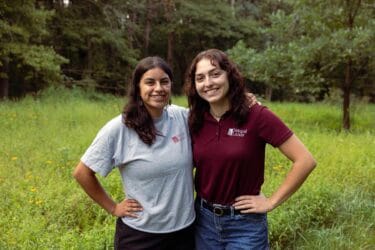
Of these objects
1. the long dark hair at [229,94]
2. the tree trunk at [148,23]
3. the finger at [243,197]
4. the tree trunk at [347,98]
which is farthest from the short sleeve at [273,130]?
the tree trunk at [148,23]

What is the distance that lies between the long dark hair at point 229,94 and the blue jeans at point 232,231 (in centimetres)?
55

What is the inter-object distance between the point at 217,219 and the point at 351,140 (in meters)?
6.00

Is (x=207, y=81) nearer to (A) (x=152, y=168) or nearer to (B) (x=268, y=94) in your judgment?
(A) (x=152, y=168)

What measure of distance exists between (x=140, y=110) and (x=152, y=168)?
36 cm

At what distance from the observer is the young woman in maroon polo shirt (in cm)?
249

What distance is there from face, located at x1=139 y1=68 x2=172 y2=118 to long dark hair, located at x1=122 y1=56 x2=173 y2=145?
0.03m

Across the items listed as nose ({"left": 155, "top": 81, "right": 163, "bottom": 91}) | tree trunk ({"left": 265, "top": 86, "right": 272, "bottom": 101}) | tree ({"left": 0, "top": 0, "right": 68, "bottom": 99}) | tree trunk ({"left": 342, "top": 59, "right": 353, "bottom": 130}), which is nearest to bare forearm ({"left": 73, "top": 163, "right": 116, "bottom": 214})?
nose ({"left": 155, "top": 81, "right": 163, "bottom": 91})

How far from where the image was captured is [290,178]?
100 inches

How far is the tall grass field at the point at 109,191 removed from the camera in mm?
3977

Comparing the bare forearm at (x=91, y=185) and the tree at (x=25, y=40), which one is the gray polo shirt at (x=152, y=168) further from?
the tree at (x=25, y=40)

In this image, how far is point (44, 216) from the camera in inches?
171

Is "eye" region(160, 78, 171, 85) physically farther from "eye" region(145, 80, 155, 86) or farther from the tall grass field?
the tall grass field

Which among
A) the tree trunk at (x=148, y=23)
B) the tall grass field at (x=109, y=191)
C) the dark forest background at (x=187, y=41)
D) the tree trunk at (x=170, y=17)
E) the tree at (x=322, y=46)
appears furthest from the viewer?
the tree trunk at (x=148, y=23)

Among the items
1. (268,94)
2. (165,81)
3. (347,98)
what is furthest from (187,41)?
(165,81)
